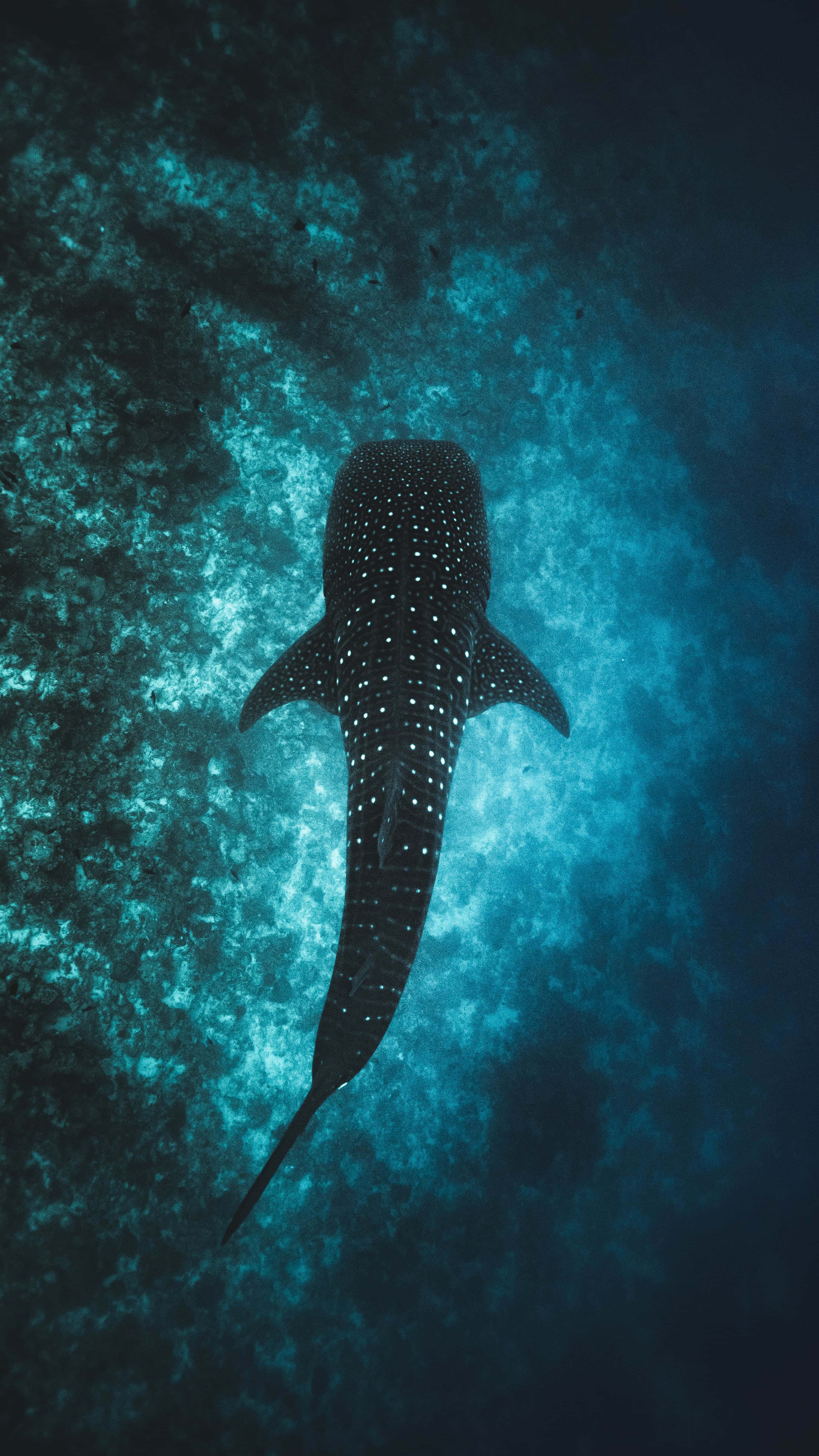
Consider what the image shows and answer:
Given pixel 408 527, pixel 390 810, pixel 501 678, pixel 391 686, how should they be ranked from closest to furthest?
pixel 390 810 < pixel 391 686 < pixel 408 527 < pixel 501 678

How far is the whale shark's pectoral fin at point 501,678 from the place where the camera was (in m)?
3.78

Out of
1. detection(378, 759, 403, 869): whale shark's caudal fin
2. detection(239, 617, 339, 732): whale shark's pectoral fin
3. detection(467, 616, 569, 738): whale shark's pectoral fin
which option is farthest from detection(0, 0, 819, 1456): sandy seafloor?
detection(378, 759, 403, 869): whale shark's caudal fin

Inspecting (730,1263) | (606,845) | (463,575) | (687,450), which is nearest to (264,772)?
(463,575)

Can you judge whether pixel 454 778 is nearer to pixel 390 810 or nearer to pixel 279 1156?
pixel 390 810

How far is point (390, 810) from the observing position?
2.90 meters

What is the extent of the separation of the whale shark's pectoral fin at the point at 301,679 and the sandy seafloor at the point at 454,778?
1.11 meters

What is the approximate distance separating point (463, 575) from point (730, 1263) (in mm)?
6576

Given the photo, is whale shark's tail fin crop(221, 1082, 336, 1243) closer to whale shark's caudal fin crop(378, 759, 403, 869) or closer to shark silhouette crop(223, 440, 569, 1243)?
shark silhouette crop(223, 440, 569, 1243)

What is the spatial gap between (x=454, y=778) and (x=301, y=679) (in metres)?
1.91

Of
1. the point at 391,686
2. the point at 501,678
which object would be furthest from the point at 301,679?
the point at 501,678

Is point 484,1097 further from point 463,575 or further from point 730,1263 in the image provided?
point 463,575

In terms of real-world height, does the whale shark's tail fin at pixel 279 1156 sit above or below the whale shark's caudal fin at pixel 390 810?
below

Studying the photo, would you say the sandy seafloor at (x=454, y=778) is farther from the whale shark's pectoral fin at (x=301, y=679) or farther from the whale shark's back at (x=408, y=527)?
the whale shark's back at (x=408, y=527)

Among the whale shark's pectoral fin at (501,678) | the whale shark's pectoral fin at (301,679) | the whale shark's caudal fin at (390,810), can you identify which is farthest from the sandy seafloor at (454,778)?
the whale shark's caudal fin at (390,810)
